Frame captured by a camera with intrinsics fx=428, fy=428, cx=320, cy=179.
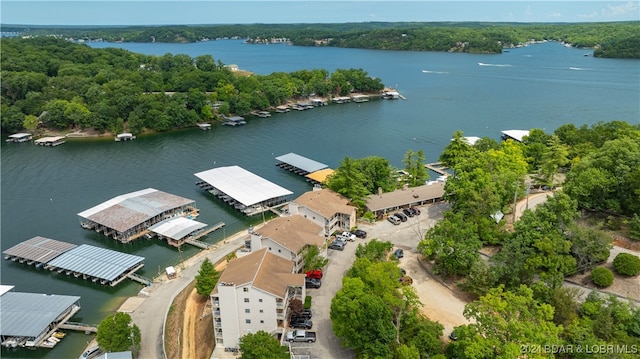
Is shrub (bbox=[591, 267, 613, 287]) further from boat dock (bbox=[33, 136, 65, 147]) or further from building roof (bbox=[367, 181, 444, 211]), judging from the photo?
boat dock (bbox=[33, 136, 65, 147])

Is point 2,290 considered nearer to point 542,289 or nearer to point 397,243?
point 397,243

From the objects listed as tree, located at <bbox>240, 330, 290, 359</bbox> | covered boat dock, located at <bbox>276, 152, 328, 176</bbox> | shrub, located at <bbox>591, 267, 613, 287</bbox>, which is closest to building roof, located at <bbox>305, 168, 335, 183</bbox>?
covered boat dock, located at <bbox>276, 152, 328, 176</bbox>

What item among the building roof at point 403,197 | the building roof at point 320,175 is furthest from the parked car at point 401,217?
the building roof at point 320,175

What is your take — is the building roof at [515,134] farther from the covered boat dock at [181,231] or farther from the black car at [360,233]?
the covered boat dock at [181,231]

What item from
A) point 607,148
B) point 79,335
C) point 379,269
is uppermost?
point 607,148

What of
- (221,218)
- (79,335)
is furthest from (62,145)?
(79,335)

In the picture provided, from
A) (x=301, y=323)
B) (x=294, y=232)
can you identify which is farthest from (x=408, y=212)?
(x=301, y=323)
